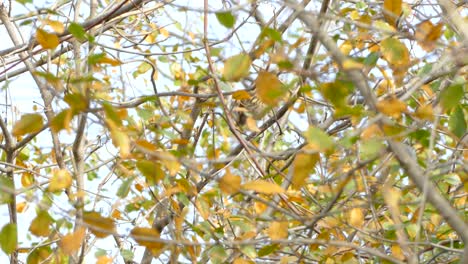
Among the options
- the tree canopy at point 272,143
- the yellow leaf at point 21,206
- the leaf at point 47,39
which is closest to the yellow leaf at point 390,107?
the tree canopy at point 272,143

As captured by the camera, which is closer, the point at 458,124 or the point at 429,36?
the point at 429,36

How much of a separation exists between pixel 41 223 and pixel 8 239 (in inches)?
4.0

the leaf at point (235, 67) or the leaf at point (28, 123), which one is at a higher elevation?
the leaf at point (235, 67)

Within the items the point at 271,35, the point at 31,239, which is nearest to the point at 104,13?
the point at 271,35

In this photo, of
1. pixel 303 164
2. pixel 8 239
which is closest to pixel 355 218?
pixel 303 164

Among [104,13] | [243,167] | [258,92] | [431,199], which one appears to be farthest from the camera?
[243,167]

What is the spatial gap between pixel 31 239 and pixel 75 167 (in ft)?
5.21

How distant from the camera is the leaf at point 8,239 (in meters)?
1.76

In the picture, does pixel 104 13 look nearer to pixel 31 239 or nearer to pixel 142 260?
pixel 142 260

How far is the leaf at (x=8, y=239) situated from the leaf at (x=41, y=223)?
8 centimetres

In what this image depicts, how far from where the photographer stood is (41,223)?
184cm

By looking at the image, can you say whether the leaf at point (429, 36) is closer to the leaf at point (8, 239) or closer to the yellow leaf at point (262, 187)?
the yellow leaf at point (262, 187)

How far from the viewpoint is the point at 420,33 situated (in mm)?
1722

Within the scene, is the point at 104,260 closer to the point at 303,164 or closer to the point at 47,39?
the point at 47,39
